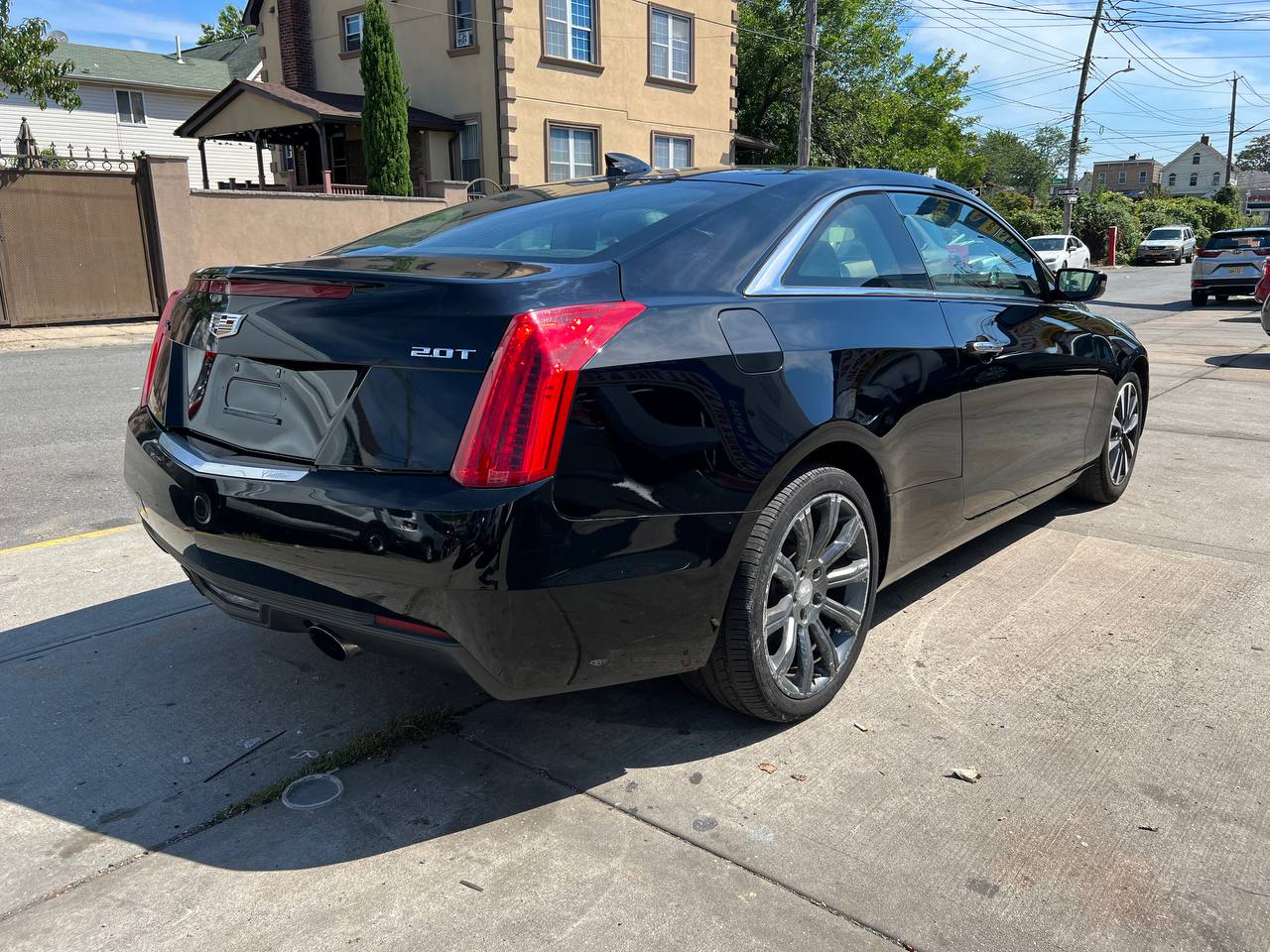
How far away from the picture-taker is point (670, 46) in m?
26.7

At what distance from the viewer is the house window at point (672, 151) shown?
27078 mm

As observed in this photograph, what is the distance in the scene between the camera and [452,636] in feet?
8.00

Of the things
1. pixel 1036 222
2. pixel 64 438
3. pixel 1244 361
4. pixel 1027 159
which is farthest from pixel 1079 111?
pixel 1027 159

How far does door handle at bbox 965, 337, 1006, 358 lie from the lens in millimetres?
3705

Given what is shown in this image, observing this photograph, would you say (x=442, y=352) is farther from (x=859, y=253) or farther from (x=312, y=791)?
(x=859, y=253)

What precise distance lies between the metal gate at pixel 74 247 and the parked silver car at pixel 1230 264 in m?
20.6

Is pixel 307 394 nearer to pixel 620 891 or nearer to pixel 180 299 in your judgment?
pixel 180 299

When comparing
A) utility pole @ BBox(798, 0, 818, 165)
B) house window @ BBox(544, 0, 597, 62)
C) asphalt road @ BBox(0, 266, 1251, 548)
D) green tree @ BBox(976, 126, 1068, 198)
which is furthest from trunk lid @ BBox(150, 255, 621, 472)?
green tree @ BBox(976, 126, 1068, 198)

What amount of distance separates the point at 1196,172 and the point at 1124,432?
464 feet

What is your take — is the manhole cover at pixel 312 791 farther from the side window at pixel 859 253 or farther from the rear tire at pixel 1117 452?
the rear tire at pixel 1117 452

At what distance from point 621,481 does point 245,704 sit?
63.3 inches

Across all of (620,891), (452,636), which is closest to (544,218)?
(452,636)

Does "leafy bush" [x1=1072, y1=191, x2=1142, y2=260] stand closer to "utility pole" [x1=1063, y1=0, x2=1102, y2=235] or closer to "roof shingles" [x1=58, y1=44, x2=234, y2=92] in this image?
"utility pole" [x1=1063, y1=0, x2=1102, y2=235]

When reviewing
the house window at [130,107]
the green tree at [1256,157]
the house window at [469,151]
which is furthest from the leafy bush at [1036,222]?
the green tree at [1256,157]
